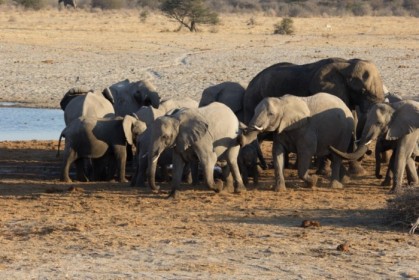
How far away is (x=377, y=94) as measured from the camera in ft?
53.0

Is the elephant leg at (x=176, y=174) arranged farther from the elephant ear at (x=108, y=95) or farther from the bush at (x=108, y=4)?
the bush at (x=108, y=4)

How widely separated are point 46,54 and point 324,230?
2476cm

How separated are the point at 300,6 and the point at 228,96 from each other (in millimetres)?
53918

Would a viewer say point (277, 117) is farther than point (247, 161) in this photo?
No

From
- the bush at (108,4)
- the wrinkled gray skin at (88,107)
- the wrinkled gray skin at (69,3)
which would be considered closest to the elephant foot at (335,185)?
the wrinkled gray skin at (88,107)

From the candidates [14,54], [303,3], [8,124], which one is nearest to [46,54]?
[14,54]

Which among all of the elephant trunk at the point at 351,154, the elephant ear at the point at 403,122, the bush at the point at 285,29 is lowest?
the bush at the point at 285,29

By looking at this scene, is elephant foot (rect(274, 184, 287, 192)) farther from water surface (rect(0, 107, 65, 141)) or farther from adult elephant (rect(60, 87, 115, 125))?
water surface (rect(0, 107, 65, 141))

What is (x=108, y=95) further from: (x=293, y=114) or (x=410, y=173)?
(x=410, y=173)

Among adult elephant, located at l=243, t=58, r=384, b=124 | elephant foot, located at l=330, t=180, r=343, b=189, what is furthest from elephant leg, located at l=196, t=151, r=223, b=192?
adult elephant, located at l=243, t=58, r=384, b=124

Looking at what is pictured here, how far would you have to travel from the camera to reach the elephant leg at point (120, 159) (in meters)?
14.9

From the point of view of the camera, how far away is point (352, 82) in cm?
1619

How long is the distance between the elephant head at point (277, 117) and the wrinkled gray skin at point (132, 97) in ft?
15.4

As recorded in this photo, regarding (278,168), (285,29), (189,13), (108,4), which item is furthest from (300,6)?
(278,168)
